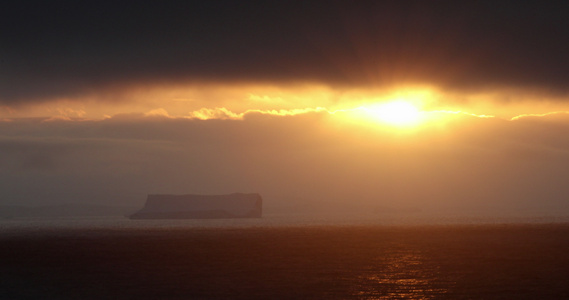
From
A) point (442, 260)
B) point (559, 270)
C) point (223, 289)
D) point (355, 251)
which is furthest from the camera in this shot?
point (355, 251)

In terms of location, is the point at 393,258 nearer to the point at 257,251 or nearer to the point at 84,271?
the point at 257,251

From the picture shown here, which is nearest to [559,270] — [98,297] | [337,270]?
[337,270]

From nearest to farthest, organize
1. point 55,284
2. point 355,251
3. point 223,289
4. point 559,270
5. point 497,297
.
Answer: point 497,297 < point 223,289 < point 55,284 < point 559,270 < point 355,251

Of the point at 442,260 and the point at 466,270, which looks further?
the point at 442,260

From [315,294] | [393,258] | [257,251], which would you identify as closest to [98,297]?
[315,294]

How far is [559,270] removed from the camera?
8062 centimetres

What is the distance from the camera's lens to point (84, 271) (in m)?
86.6

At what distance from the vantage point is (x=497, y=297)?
58.2 metres

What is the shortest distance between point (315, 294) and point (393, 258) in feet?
135

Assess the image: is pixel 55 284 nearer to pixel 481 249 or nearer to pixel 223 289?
pixel 223 289

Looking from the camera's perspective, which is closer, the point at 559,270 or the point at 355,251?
the point at 559,270

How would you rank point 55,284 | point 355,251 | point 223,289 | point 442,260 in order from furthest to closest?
point 355,251 → point 442,260 → point 55,284 → point 223,289

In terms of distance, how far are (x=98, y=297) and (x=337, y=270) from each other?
2987 centimetres

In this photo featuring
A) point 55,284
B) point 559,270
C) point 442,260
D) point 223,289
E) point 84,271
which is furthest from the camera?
point 442,260
